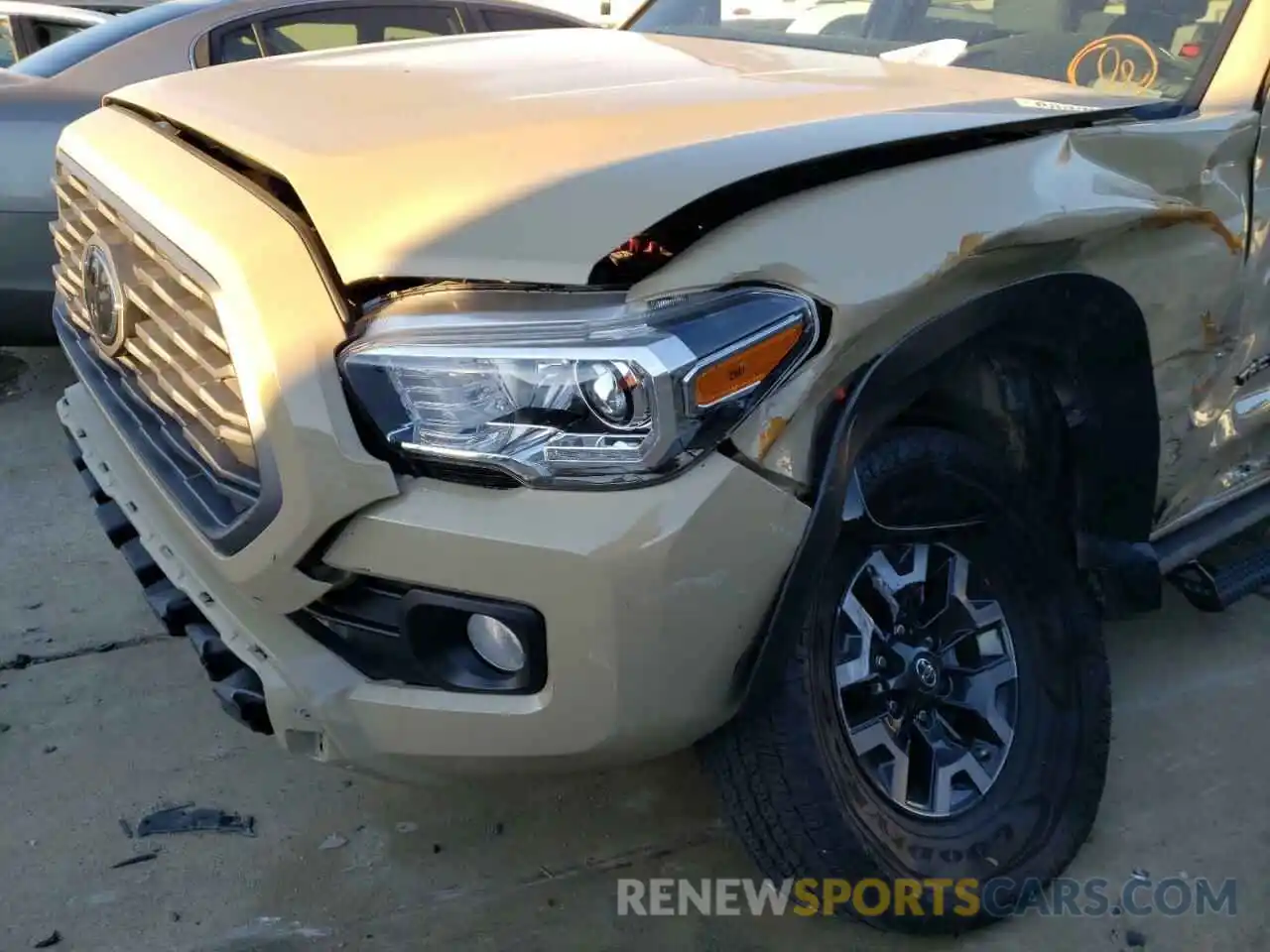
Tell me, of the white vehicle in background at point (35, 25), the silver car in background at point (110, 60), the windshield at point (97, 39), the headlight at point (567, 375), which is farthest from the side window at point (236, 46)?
the headlight at point (567, 375)

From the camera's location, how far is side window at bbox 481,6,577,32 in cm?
595

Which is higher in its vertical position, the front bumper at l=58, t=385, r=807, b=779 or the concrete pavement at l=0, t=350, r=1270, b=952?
the front bumper at l=58, t=385, r=807, b=779

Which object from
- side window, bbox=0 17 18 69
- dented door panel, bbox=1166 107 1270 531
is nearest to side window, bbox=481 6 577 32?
side window, bbox=0 17 18 69

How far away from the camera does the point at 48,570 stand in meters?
3.82

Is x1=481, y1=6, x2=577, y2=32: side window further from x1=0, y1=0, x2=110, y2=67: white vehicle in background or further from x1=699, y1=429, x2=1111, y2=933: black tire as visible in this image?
x1=699, y1=429, x2=1111, y2=933: black tire

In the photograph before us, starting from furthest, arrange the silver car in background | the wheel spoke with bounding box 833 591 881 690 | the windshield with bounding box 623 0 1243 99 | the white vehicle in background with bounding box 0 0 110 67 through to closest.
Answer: the white vehicle in background with bounding box 0 0 110 67 < the silver car in background < the windshield with bounding box 623 0 1243 99 < the wheel spoke with bounding box 833 591 881 690

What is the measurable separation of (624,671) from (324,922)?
1069mm

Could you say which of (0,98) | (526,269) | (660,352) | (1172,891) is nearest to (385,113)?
(526,269)

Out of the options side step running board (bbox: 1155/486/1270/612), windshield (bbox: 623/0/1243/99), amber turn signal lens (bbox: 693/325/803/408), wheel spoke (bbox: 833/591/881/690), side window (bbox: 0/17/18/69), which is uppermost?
windshield (bbox: 623/0/1243/99)

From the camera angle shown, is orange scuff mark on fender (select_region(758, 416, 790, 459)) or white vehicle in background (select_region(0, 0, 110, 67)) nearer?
orange scuff mark on fender (select_region(758, 416, 790, 459))

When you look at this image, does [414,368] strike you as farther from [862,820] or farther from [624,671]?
[862,820]

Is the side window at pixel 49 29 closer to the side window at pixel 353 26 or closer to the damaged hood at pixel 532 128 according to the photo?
the side window at pixel 353 26

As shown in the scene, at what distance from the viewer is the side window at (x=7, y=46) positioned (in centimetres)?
A: 595

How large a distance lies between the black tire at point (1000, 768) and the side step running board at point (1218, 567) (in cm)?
53
